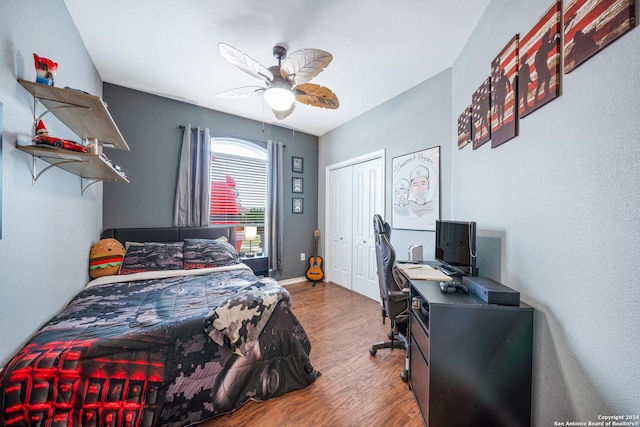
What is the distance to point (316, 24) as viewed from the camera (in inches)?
73.6

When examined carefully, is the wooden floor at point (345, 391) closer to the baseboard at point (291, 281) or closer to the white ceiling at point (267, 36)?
the baseboard at point (291, 281)

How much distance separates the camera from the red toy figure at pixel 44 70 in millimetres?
1195

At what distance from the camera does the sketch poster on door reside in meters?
2.57

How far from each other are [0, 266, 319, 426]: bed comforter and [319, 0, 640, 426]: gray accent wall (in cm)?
145

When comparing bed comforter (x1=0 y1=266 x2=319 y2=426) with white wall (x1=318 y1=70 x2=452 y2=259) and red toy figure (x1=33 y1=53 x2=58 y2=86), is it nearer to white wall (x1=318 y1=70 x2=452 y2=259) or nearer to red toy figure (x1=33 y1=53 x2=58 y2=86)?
red toy figure (x1=33 y1=53 x2=58 y2=86)

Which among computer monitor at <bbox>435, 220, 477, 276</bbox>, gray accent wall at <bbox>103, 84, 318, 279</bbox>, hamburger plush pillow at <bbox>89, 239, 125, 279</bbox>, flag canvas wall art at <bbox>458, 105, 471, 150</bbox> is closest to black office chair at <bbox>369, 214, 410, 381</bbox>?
computer monitor at <bbox>435, 220, 477, 276</bbox>

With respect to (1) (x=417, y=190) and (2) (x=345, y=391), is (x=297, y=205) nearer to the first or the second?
(1) (x=417, y=190)

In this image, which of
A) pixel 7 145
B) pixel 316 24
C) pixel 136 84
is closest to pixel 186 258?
pixel 7 145

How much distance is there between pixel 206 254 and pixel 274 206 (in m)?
1.46

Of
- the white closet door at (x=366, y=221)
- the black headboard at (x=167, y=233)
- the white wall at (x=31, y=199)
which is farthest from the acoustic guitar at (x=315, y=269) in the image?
the white wall at (x=31, y=199)

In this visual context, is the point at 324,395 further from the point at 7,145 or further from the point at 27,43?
the point at 27,43

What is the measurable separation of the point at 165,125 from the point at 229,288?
257 cm

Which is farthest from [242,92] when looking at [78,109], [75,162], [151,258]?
[151,258]

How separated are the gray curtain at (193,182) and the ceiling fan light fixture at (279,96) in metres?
1.77
